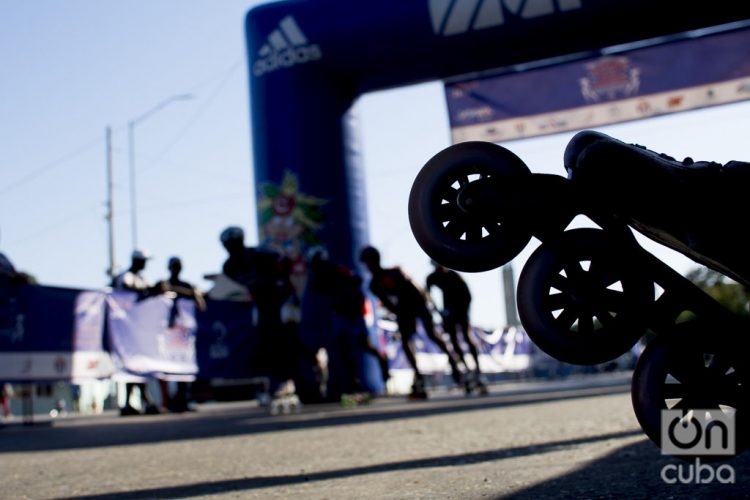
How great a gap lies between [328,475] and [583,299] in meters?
1.76

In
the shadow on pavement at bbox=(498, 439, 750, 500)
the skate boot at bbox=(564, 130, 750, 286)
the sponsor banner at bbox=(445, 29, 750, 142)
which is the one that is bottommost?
the shadow on pavement at bbox=(498, 439, 750, 500)

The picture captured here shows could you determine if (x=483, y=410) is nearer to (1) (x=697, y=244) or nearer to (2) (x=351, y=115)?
(1) (x=697, y=244)

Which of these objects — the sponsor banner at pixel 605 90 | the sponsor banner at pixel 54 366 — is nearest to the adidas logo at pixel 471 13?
the sponsor banner at pixel 605 90

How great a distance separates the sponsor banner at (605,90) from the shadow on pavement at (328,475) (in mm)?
9967

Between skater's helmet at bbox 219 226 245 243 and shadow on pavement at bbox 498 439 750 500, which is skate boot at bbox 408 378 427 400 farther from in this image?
shadow on pavement at bbox 498 439 750 500

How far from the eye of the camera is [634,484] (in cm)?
306

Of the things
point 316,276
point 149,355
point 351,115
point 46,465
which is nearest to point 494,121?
point 351,115

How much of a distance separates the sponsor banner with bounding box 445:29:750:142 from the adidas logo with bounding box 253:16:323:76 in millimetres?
2188

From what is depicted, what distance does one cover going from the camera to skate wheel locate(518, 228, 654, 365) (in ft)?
7.72

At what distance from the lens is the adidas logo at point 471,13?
41.2 ft

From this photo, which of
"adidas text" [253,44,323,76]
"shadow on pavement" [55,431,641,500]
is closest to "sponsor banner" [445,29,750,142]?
"adidas text" [253,44,323,76]

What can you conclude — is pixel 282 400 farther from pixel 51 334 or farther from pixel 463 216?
pixel 463 216

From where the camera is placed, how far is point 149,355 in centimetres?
1073

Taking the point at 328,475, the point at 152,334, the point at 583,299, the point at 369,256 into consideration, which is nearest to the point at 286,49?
the point at 369,256
